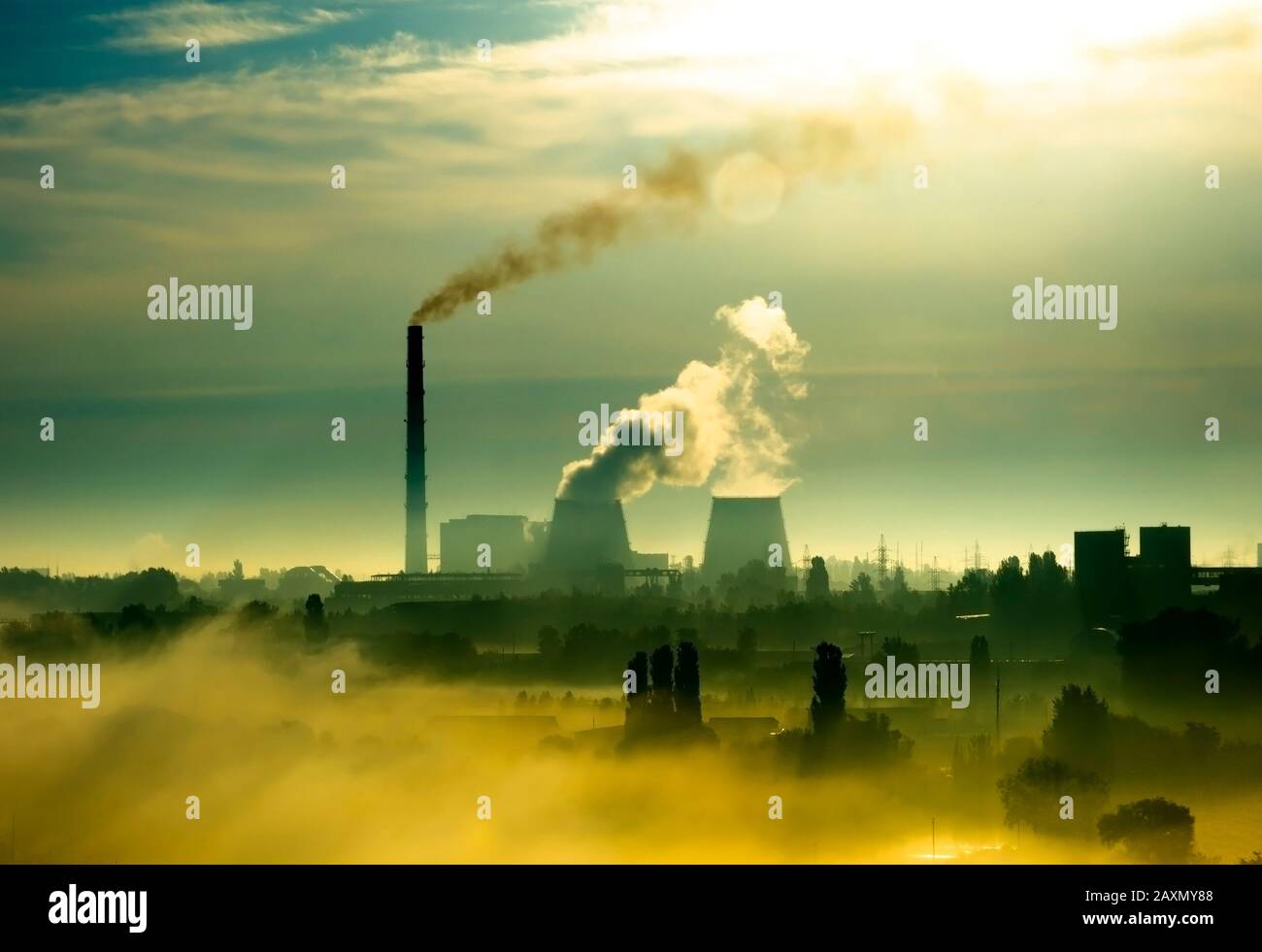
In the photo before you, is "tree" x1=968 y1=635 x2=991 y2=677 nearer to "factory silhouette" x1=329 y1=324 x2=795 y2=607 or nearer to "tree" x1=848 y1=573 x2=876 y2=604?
"factory silhouette" x1=329 y1=324 x2=795 y2=607

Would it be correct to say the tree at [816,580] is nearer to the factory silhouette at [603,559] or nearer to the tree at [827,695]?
the factory silhouette at [603,559]

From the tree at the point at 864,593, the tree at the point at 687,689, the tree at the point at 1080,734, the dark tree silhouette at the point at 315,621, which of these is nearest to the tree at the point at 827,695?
the tree at the point at 687,689

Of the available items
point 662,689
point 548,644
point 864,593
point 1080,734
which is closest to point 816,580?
point 864,593

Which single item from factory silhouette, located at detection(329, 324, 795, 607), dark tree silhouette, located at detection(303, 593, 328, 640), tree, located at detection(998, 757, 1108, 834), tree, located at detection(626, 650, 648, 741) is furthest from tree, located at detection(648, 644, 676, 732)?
dark tree silhouette, located at detection(303, 593, 328, 640)

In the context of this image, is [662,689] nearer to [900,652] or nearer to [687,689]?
[687,689]

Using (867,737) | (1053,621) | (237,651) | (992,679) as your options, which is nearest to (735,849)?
(867,737)
